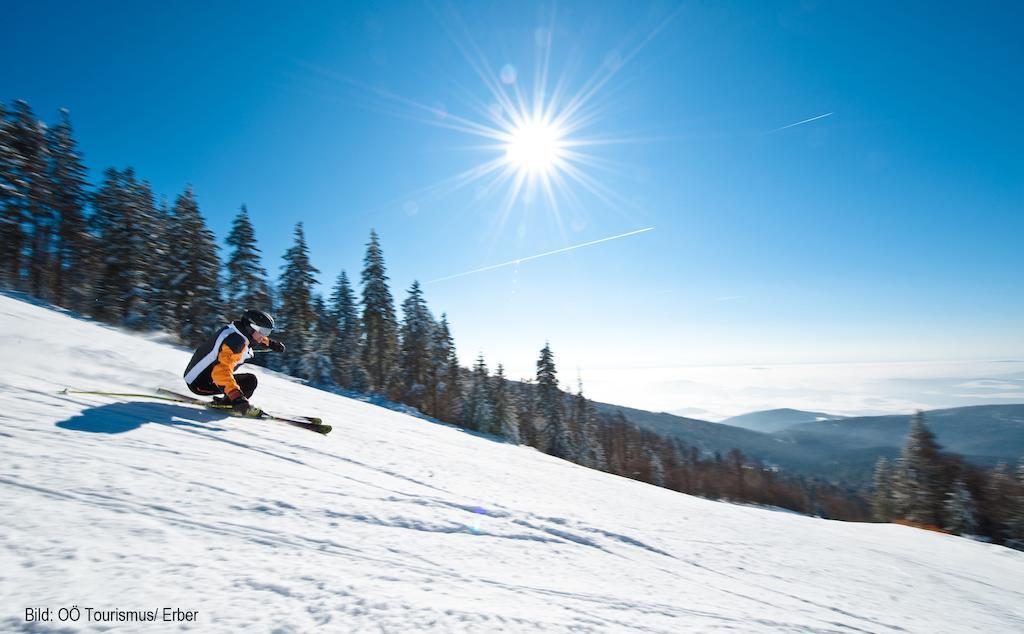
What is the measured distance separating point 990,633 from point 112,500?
34.9 feet

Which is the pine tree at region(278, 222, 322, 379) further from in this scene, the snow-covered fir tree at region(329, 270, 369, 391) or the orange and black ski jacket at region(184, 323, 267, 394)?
the orange and black ski jacket at region(184, 323, 267, 394)

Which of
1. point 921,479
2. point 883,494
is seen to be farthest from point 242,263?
point 883,494

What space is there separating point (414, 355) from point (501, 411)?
43.8 feet

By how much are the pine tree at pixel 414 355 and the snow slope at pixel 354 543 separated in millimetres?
38076

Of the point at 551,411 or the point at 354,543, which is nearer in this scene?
the point at 354,543

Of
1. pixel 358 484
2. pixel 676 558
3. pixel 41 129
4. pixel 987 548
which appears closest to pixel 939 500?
pixel 987 548

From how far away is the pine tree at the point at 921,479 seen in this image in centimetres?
3506

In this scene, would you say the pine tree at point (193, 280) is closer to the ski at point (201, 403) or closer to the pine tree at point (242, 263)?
the pine tree at point (242, 263)

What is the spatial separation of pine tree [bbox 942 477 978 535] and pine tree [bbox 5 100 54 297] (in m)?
76.5

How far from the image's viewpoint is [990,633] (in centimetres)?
530

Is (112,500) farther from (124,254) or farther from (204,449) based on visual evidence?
(124,254)

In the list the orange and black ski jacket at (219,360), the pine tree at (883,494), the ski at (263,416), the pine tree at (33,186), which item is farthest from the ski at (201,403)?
the pine tree at (883,494)

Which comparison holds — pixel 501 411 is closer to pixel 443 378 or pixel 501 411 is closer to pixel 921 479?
pixel 443 378

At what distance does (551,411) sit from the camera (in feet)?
151
